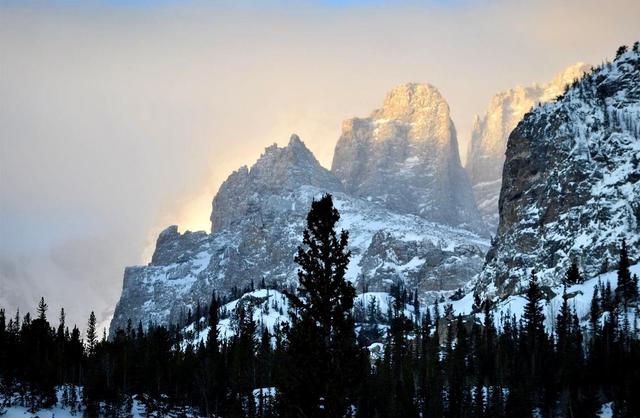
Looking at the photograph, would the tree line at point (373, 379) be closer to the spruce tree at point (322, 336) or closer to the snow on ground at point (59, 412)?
the snow on ground at point (59, 412)

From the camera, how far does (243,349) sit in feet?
635

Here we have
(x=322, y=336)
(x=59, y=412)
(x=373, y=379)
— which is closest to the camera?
(x=322, y=336)

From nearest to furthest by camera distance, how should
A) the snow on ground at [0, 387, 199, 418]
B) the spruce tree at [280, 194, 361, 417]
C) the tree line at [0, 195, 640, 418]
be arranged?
1. the spruce tree at [280, 194, 361, 417]
2. the snow on ground at [0, 387, 199, 418]
3. the tree line at [0, 195, 640, 418]

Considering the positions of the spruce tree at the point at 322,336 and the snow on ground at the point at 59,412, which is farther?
the snow on ground at the point at 59,412

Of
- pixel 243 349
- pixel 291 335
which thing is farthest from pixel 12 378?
pixel 291 335

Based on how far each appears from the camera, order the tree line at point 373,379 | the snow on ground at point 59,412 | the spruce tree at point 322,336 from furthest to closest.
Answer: the tree line at point 373,379 → the snow on ground at point 59,412 → the spruce tree at point 322,336

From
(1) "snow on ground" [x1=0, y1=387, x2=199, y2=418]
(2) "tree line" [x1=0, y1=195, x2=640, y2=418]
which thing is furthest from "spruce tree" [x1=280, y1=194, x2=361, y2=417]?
(1) "snow on ground" [x1=0, y1=387, x2=199, y2=418]

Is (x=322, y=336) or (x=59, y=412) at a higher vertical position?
(x=322, y=336)

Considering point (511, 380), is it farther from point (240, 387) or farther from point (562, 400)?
point (240, 387)

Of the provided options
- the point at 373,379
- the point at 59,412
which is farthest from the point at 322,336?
the point at 373,379

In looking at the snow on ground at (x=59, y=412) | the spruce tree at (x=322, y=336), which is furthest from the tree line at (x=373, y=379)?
the spruce tree at (x=322, y=336)

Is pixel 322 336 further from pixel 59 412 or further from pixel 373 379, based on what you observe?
pixel 373 379

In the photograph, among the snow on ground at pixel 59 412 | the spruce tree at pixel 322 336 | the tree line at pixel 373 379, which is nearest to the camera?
the spruce tree at pixel 322 336

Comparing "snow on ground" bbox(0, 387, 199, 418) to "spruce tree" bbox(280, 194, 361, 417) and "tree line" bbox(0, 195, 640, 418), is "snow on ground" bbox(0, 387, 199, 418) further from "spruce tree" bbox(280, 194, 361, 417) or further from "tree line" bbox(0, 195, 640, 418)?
"spruce tree" bbox(280, 194, 361, 417)
